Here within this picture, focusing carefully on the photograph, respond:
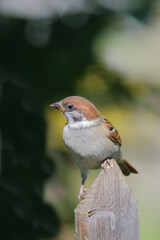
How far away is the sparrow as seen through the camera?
102 inches

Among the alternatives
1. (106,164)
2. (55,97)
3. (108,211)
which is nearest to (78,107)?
(106,164)

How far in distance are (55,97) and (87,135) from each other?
142 centimetres

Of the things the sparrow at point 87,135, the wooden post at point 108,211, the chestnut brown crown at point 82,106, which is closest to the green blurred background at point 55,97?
the sparrow at point 87,135

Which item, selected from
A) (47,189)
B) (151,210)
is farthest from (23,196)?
(151,210)

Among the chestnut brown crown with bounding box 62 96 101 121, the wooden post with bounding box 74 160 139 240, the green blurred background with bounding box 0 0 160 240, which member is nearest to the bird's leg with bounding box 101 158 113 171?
the wooden post with bounding box 74 160 139 240

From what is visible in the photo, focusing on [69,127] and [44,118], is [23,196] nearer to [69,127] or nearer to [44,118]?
[44,118]

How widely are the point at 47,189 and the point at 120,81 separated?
3.93ft

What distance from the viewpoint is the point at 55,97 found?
403 centimetres

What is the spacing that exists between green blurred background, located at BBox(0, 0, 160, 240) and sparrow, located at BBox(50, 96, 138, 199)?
1.23 m

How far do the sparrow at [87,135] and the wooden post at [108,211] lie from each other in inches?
21.6

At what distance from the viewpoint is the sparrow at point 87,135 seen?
258 centimetres

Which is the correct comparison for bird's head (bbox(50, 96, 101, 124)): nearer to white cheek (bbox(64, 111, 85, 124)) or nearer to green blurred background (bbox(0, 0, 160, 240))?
white cheek (bbox(64, 111, 85, 124))

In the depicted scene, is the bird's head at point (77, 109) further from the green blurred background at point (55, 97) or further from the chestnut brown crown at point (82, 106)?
the green blurred background at point (55, 97)

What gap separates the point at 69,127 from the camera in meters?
2.79
